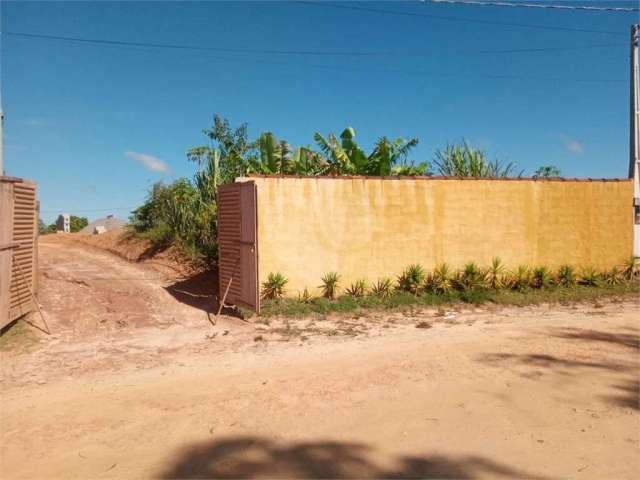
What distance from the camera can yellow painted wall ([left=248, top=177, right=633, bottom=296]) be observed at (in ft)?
31.5

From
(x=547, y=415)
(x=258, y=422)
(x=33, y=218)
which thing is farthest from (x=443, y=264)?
(x=33, y=218)

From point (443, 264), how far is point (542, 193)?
3.15 metres

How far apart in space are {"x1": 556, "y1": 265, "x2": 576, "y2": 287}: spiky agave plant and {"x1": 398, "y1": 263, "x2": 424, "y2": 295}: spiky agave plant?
11.7 ft

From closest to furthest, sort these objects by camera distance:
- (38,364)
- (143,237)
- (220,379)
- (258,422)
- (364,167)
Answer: (258,422)
(220,379)
(38,364)
(364,167)
(143,237)

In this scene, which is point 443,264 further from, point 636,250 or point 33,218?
point 33,218

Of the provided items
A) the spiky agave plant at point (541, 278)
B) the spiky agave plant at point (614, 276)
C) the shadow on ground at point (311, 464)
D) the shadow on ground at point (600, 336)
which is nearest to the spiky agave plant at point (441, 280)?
the spiky agave plant at point (541, 278)

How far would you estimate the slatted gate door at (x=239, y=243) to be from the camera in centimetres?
864

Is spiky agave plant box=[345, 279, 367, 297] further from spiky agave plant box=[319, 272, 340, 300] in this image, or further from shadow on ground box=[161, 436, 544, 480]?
shadow on ground box=[161, 436, 544, 480]

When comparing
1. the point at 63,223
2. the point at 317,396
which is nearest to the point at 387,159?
the point at 317,396

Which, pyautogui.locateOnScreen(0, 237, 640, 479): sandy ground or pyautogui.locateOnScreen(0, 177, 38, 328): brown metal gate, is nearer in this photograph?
pyautogui.locateOnScreen(0, 237, 640, 479): sandy ground

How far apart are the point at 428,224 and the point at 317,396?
6.46 m

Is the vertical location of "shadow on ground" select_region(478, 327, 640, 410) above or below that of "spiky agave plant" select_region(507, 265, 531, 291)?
below

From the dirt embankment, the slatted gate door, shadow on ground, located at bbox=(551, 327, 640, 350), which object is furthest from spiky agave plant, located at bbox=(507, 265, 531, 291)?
the dirt embankment

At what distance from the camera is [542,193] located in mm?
11617
